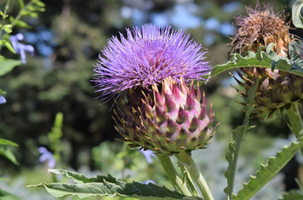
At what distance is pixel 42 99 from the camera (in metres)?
12.3

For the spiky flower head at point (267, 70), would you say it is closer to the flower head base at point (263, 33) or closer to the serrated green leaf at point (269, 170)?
the flower head base at point (263, 33)

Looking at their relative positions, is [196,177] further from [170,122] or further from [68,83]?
[68,83]

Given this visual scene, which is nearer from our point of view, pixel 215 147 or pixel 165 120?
pixel 165 120

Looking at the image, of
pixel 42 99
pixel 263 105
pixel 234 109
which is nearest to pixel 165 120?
pixel 263 105

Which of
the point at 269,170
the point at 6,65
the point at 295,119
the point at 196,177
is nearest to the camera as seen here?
the point at 269,170

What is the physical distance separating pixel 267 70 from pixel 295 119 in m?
0.20

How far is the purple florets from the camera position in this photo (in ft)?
3.68

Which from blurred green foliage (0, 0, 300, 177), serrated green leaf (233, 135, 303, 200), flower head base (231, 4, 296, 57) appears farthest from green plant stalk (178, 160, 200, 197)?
blurred green foliage (0, 0, 300, 177)

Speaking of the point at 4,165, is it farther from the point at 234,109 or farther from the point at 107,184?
the point at 107,184

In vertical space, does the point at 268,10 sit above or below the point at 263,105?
above

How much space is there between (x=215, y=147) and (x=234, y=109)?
21.1 feet

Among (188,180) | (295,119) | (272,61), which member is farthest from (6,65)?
(295,119)

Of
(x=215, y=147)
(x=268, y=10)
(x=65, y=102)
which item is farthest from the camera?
(x=65, y=102)

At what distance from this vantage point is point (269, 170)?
907 mm
